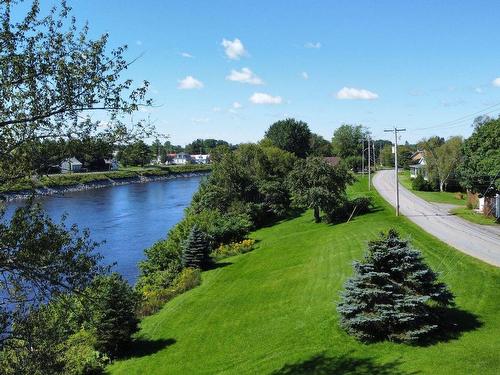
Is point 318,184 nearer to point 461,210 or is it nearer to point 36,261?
point 461,210

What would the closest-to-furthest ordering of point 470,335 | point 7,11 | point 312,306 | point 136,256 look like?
point 7,11, point 470,335, point 312,306, point 136,256

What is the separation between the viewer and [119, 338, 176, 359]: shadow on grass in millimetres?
18845

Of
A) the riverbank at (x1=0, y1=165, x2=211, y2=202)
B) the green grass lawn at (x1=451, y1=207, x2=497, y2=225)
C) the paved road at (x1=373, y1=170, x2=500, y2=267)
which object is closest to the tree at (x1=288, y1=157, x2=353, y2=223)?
the paved road at (x1=373, y1=170, x2=500, y2=267)

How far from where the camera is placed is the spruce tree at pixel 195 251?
108 ft

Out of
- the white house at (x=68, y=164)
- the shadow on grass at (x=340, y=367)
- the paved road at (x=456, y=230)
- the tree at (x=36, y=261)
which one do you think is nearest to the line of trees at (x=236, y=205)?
the paved road at (x=456, y=230)

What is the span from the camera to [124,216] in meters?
61.6

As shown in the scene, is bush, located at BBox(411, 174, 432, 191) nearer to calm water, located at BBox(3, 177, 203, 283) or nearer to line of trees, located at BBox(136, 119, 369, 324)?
line of trees, located at BBox(136, 119, 369, 324)

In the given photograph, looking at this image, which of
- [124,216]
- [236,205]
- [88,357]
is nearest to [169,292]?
[88,357]

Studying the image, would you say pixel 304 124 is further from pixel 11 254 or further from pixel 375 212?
pixel 11 254

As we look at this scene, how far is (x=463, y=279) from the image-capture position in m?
20.4

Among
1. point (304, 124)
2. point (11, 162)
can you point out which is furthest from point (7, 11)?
point (304, 124)

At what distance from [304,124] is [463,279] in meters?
93.9

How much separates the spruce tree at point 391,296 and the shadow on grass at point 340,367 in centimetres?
133

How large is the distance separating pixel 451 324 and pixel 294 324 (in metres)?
5.40
